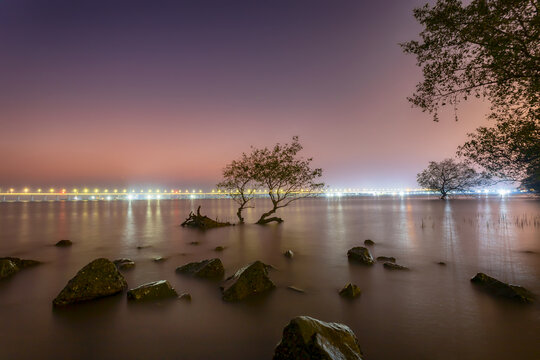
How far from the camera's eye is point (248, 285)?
10.3 metres

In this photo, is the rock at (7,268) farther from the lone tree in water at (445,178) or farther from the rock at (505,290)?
the lone tree in water at (445,178)

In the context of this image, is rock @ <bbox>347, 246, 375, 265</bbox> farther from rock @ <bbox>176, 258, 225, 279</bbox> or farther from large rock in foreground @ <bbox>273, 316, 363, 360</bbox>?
large rock in foreground @ <bbox>273, 316, 363, 360</bbox>

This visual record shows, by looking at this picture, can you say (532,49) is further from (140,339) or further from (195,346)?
(140,339)

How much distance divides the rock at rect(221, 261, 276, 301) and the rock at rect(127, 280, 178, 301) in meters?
2.16

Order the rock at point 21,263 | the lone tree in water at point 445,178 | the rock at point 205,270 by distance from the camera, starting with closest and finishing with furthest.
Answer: the rock at point 205,270, the rock at point 21,263, the lone tree in water at point 445,178

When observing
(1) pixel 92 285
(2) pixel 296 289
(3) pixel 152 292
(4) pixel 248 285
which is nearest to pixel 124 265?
(1) pixel 92 285

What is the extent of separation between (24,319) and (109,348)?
405cm

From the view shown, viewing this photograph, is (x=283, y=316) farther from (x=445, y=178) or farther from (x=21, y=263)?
(x=445, y=178)

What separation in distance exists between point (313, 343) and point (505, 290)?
385 inches

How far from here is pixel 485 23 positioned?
10016 millimetres

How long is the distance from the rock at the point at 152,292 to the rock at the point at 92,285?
3.28 ft

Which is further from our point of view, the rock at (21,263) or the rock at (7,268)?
the rock at (21,263)

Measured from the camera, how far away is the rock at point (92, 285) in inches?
364

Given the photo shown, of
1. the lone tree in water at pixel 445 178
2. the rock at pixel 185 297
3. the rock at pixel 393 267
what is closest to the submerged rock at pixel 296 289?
the rock at pixel 185 297
